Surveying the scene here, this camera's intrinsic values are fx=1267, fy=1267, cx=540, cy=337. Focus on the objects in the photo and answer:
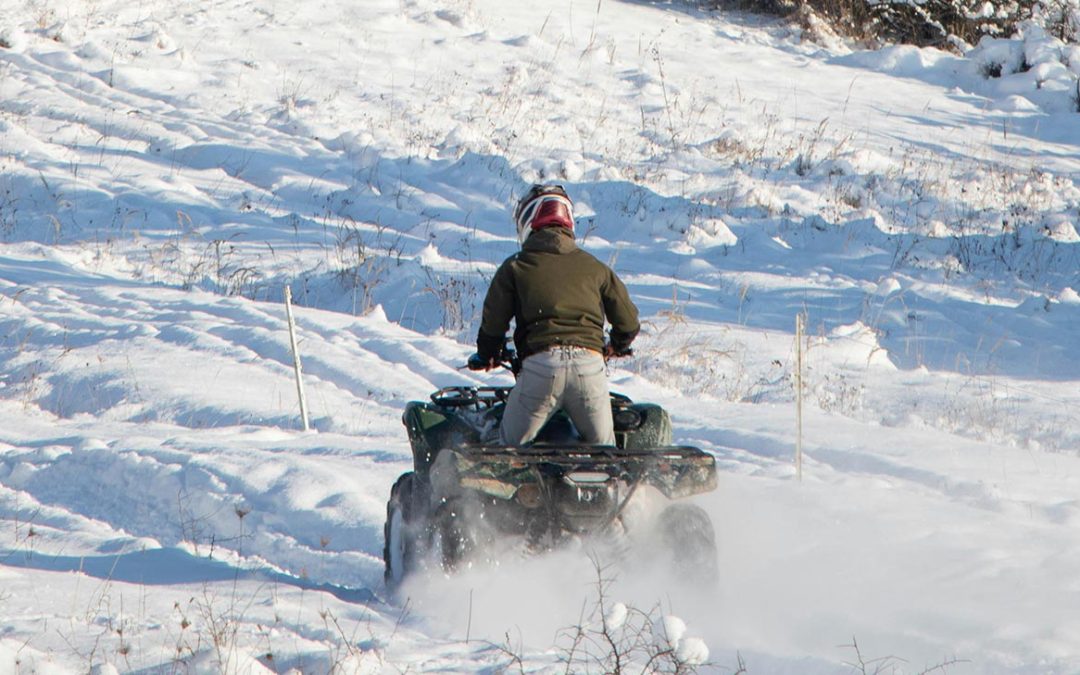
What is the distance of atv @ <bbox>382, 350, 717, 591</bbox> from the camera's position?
5.06 meters

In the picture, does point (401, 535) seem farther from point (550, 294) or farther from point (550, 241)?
point (550, 241)

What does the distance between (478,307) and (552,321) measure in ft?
20.6

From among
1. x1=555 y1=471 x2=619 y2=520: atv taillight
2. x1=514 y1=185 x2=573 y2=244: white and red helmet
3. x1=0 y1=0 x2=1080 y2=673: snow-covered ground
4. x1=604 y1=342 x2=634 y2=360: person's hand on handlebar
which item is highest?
x1=514 y1=185 x2=573 y2=244: white and red helmet

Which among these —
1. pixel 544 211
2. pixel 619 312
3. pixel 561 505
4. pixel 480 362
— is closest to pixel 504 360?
pixel 480 362

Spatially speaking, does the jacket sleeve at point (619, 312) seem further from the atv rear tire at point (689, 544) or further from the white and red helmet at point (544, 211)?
the atv rear tire at point (689, 544)

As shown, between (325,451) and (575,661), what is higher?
(575,661)

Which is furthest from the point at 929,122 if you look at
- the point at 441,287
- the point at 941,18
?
the point at 441,287

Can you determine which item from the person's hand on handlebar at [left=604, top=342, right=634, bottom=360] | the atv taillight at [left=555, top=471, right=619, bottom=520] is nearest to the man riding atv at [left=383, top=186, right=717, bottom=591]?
the atv taillight at [left=555, top=471, right=619, bottom=520]

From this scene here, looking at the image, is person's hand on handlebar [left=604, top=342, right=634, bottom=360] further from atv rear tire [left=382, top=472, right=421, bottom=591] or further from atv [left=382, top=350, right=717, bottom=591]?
atv rear tire [left=382, top=472, right=421, bottom=591]

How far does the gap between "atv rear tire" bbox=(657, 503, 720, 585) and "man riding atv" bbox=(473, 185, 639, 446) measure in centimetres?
44

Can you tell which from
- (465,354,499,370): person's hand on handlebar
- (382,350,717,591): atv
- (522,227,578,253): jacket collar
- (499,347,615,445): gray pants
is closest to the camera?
(382,350,717,591): atv

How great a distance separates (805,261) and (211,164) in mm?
6994

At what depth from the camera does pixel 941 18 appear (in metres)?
21.3

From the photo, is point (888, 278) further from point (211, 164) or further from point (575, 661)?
point (575, 661)
